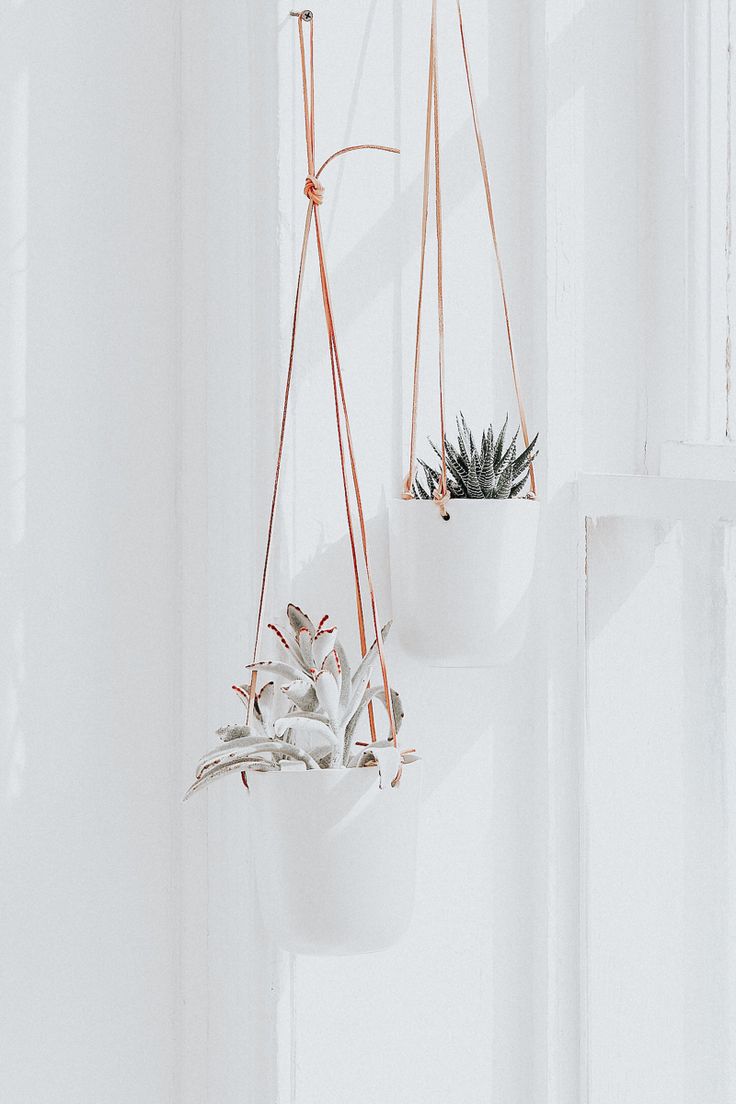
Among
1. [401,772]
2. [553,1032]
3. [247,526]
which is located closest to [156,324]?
[247,526]

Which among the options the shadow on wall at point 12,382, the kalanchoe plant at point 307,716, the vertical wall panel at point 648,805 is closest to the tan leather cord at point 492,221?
the vertical wall panel at point 648,805

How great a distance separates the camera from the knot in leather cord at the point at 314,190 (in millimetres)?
868

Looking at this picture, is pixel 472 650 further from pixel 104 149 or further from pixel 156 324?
pixel 104 149

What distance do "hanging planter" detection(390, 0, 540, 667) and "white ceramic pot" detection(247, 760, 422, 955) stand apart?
0.45 feet

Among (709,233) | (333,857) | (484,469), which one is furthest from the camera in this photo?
(709,233)

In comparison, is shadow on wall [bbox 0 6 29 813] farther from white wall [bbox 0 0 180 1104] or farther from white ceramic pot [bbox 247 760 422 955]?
white ceramic pot [bbox 247 760 422 955]

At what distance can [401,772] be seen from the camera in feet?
2.71

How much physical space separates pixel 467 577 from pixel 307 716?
17 cm

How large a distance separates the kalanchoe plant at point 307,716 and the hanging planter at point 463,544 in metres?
0.06

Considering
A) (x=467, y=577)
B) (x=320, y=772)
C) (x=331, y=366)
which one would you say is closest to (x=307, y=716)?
(x=320, y=772)

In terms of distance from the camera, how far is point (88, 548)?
3.27 ft

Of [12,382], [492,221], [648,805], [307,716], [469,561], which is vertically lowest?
[648,805]

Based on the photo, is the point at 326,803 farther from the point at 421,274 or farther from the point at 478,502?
the point at 421,274

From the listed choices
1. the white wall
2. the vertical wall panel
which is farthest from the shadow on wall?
the vertical wall panel
